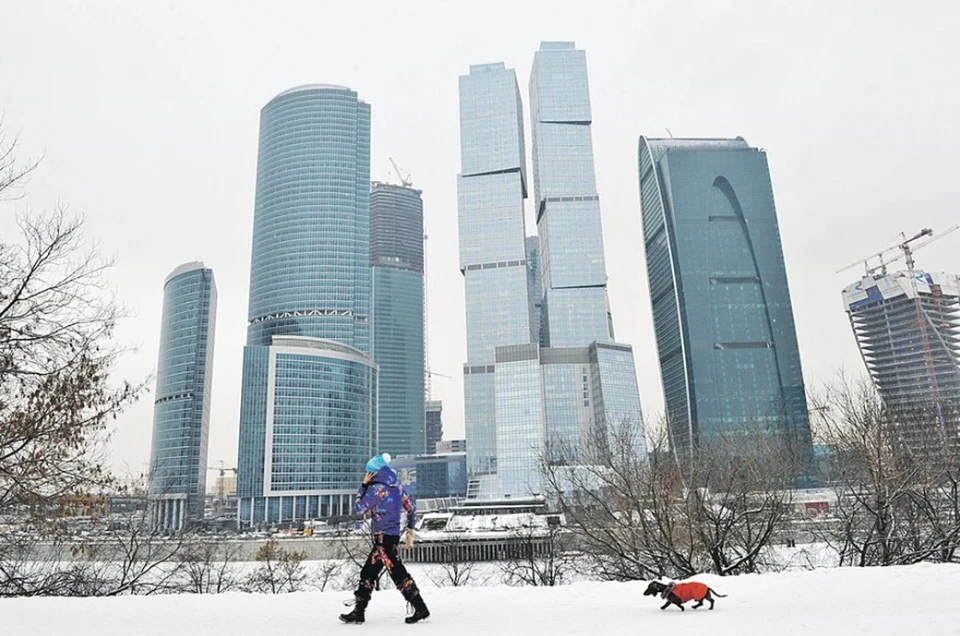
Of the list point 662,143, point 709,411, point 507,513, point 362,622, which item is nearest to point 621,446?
point 362,622

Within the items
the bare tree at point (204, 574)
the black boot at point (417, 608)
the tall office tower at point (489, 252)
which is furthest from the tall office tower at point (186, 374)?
the black boot at point (417, 608)

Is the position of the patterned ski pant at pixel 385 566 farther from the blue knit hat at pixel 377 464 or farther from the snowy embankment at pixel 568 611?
the blue knit hat at pixel 377 464

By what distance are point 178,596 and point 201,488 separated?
171 meters

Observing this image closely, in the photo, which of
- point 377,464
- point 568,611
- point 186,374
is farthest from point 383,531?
point 186,374

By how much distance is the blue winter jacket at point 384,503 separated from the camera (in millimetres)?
8391

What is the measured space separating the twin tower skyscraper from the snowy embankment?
→ 129 m

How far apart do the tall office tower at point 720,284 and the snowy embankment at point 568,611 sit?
155 m

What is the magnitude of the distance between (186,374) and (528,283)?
301ft

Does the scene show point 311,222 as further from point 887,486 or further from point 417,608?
point 417,608

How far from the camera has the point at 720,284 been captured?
170 m

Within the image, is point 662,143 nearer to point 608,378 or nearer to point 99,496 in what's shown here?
point 608,378

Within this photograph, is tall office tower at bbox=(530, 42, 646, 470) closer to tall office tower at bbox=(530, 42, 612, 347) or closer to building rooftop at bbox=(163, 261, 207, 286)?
A: tall office tower at bbox=(530, 42, 612, 347)

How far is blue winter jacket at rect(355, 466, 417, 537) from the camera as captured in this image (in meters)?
8.39

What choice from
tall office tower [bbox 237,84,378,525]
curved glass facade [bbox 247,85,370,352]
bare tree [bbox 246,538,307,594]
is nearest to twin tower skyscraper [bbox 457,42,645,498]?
tall office tower [bbox 237,84,378,525]
